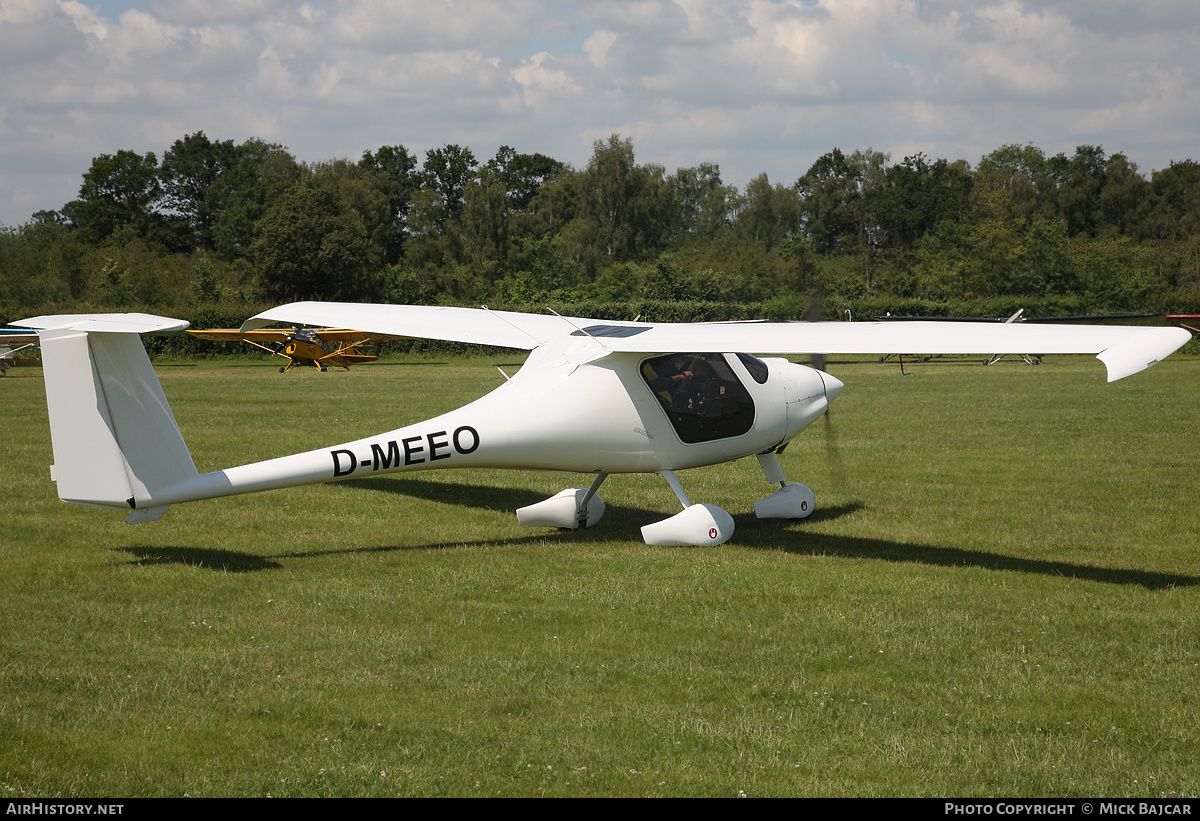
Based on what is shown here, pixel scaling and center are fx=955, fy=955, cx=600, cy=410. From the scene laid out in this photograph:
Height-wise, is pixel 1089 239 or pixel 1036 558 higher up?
pixel 1089 239

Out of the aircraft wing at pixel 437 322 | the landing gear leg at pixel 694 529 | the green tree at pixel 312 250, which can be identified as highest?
the green tree at pixel 312 250

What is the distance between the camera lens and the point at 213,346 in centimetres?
4619

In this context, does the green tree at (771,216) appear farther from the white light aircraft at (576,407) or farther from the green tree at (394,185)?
the white light aircraft at (576,407)

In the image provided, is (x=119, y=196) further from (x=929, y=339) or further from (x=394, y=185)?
(x=929, y=339)

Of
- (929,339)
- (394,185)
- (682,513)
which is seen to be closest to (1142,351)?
(929,339)

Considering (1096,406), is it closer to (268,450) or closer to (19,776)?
(268,450)

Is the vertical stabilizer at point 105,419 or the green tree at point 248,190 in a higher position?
the green tree at point 248,190

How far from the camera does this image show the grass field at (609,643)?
15.9ft

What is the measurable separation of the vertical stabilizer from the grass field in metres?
0.93

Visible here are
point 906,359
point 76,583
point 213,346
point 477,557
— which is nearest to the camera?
point 76,583

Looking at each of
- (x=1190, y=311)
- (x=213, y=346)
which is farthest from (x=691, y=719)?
(x=1190, y=311)

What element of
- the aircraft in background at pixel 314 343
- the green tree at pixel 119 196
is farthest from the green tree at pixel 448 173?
the aircraft in background at pixel 314 343

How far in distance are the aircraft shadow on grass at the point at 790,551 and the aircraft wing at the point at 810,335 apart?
2.19 m
